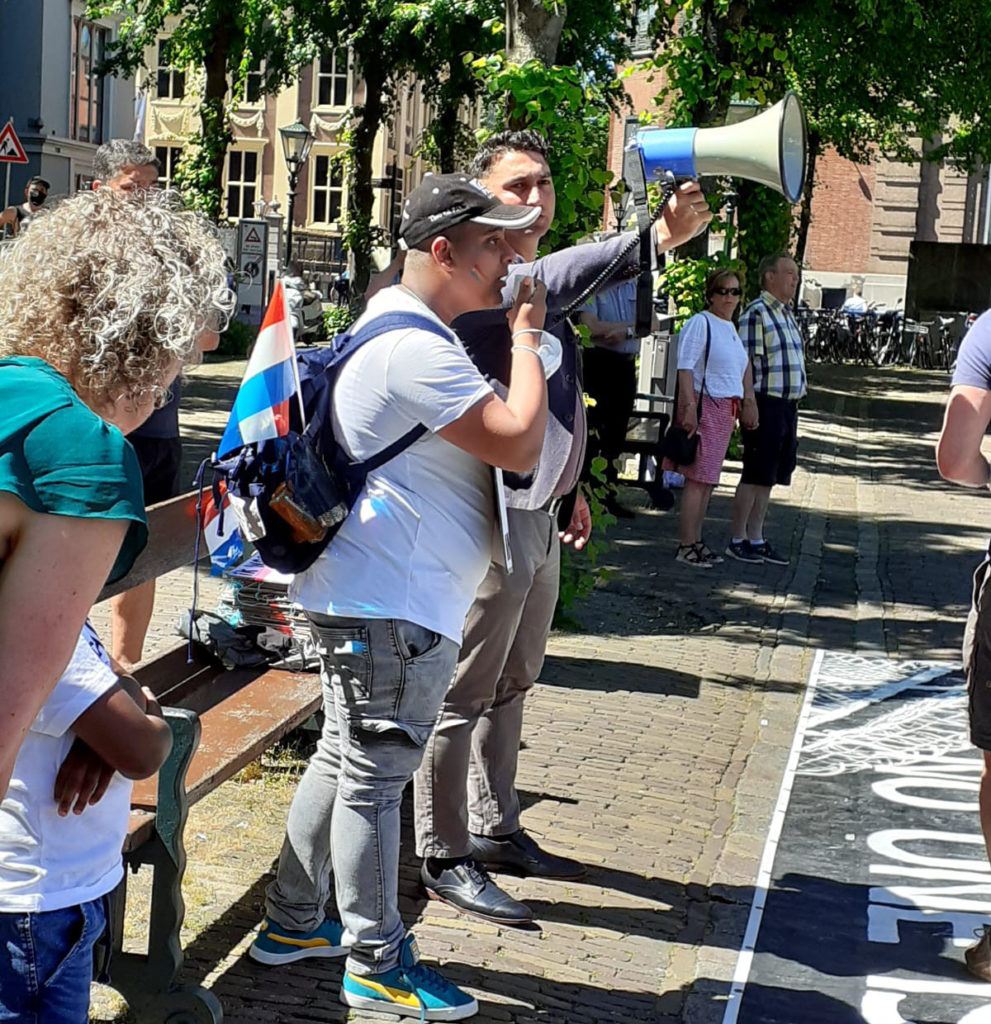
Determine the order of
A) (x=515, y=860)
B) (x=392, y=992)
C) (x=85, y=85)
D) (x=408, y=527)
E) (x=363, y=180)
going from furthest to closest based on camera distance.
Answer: (x=85, y=85) < (x=363, y=180) < (x=515, y=860) < (x=392, y=992) < (x=408, y=527)

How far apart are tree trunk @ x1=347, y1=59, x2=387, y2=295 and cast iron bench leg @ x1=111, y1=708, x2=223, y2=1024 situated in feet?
80.8

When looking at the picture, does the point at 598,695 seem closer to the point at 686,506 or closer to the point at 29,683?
the point at 686,506

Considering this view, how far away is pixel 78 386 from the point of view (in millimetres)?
2148

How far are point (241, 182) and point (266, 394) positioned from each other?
189ft

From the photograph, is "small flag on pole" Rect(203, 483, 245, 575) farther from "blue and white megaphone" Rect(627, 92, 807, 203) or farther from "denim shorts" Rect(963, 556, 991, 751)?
"denim shorts" Rect(963, 556, 991, 751)

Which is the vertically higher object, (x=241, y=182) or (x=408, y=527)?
(x=241, y=182)

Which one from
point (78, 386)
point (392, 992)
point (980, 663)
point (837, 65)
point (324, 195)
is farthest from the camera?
point (324, 195)

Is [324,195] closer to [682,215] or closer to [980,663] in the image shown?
[682,215]

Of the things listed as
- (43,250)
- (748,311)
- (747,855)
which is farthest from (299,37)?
(43,250)

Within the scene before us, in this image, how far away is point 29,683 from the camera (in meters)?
2.00

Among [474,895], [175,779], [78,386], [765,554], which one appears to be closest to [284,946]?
[474,895]

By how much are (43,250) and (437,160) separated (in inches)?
1209

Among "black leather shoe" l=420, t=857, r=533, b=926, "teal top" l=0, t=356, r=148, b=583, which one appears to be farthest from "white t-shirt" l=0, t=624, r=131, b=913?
"black leather shoe" l=420, t=857, r=533, b=926

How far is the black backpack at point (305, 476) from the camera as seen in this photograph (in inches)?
138
